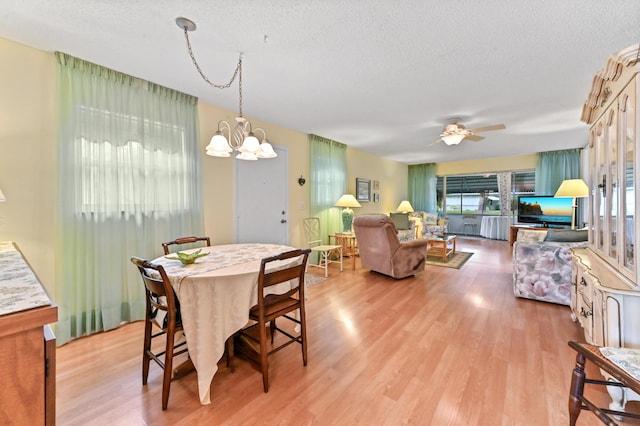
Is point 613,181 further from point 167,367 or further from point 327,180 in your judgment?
point 327,180

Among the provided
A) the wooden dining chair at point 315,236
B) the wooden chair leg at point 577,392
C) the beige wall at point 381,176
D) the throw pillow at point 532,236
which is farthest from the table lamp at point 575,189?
the wooden chair leg at point 577,392

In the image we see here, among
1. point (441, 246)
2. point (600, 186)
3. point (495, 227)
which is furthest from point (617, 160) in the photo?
point (495, 227)

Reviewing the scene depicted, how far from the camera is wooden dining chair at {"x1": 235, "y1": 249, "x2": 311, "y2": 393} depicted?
1.63 meters

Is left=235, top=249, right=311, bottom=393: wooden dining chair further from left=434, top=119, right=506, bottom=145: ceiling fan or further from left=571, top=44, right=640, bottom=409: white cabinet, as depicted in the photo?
left=434, top=119, right=506, bottom=145: ceiling fan

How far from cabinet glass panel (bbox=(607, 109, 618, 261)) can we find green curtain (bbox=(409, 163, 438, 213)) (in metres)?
6.35

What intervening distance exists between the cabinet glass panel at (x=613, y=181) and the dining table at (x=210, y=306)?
249 cm

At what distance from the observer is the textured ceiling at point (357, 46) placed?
1.66 m

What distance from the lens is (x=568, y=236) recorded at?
9.86 ft

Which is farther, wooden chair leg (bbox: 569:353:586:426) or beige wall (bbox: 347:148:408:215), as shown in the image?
beige wall (bbox: 347:148:408:215)

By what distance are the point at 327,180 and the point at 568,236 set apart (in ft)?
11.8

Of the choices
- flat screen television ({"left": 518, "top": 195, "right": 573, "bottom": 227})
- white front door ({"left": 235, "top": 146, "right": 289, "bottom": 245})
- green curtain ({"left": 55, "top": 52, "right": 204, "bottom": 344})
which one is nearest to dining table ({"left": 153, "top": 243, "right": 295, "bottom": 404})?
green curtain ({"left": 55, "top": 52, "right": 204, "bottom": 344})

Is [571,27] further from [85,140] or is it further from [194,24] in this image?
[85,140]

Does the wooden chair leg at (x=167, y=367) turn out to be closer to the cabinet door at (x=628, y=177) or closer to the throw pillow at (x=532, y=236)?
the cabinet door at (x=628, y=177)

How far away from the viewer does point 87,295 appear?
7.54 ft
